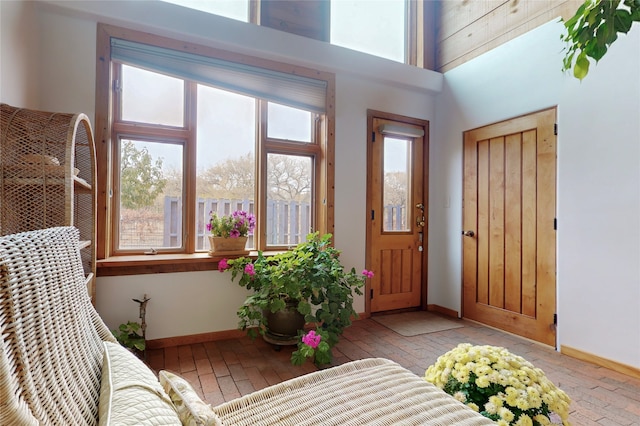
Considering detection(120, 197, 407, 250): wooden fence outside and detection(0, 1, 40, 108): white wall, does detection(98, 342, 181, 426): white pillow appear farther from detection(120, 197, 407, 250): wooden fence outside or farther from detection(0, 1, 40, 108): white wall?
detection(120, 197, 407, 250): wooden fence outside

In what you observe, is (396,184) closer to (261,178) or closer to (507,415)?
(261,178)

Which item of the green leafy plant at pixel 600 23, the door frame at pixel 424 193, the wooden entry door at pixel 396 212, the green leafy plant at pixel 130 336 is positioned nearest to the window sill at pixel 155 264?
the green leafy plant at pixel 130 336

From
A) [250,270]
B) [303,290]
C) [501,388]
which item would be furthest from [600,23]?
[250,270]

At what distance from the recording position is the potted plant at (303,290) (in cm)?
219

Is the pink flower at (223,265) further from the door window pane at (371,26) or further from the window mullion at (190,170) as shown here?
the door window pane at (371,26)

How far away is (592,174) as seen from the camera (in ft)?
7.48

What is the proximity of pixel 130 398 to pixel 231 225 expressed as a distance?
1.97 metres

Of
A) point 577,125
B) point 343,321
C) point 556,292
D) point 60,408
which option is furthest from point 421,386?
point 577,125

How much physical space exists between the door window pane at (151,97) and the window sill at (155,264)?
1059mm

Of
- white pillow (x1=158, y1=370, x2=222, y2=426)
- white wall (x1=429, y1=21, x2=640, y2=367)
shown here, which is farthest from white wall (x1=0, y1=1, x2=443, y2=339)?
white pillow (x1=158, y1=370, x2=222, y2=426)

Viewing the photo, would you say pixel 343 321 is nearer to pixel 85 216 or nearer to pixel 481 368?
pixel 481 368

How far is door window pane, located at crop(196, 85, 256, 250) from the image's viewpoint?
268 cm

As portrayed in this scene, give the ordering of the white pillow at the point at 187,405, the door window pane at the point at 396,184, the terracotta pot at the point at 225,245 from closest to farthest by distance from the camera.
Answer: the white pillow at the point at 187,405, the terracotta pot at the point at 225,245, the door window pane at the point at 396,184

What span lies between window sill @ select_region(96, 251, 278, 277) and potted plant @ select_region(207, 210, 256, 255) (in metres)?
0.08
